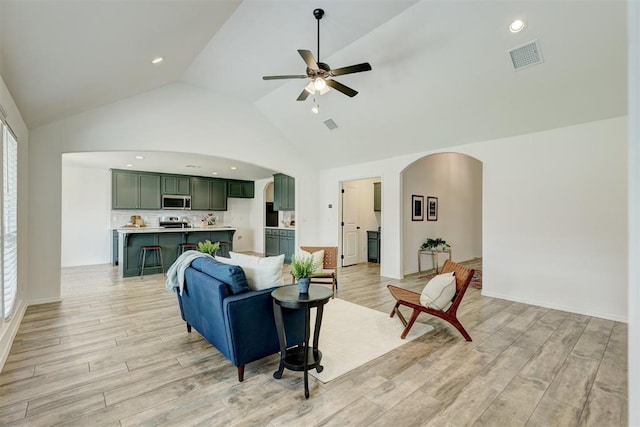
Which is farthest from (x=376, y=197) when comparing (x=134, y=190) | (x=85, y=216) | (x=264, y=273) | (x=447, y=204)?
(x=85, y=216)

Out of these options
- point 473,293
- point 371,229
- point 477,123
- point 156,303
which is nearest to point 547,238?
point 473,293

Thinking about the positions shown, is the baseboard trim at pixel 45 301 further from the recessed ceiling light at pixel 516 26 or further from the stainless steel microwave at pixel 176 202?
the recessed ceiling light at pixel 516 26

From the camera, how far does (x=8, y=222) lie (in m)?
3.11

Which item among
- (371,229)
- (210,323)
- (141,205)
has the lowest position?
(210,323)

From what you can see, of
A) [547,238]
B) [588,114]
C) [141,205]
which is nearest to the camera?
[588,114]

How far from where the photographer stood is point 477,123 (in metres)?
4.48

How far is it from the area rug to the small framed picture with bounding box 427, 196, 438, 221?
373 cm

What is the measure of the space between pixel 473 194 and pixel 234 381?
8.19 m

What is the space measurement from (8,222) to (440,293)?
4.53m

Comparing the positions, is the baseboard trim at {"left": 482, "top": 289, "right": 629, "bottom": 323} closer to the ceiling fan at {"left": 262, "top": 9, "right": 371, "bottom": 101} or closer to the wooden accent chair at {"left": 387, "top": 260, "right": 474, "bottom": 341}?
the wooden accent chair at {"left": 387, "top": 260, "right": 474, "bottom": 341}

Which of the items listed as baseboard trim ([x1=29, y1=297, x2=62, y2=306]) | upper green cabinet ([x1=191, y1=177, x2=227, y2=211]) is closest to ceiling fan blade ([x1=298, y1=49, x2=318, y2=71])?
baseboard trim ([x1=29, y1=297, x2=62, y2=306])

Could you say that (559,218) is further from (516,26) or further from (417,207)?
(417,207)

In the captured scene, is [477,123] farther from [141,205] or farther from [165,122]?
[141,205]

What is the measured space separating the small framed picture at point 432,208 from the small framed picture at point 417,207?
26 centimetres
